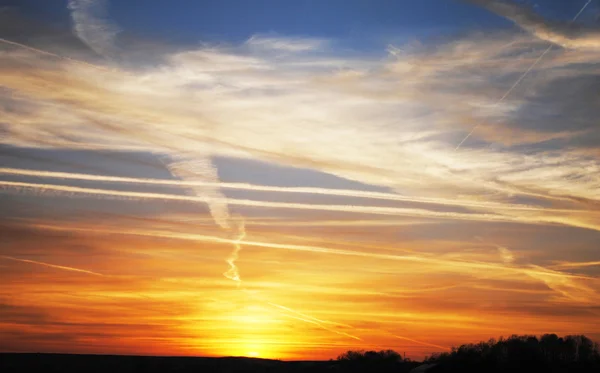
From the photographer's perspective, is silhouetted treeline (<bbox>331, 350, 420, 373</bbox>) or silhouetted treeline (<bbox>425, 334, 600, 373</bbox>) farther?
silhouetted treeline (<bbox>331, 350, 420, 373</bbox>)

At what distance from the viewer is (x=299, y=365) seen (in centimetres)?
8969

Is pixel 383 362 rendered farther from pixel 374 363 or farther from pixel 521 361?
pixel 521 361

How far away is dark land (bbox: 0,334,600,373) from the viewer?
59875mm

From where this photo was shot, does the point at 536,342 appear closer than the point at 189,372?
Yes

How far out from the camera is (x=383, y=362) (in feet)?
274

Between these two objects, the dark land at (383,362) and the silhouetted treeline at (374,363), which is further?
the silhouetted treeline at (374,363)

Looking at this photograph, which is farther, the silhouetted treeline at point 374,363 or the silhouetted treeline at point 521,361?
the silhouetted treeline at point 374,363

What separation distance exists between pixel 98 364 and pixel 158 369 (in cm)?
1119

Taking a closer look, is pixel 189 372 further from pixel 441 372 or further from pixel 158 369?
pixel 441 372

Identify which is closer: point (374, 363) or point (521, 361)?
point (521, 361)

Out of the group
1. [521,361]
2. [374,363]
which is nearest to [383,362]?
[374,363]

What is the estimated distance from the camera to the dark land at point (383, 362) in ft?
196

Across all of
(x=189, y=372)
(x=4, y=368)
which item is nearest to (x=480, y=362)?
(x=189, y=372)

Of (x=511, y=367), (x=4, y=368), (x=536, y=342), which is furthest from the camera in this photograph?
(x=4, y=368)
